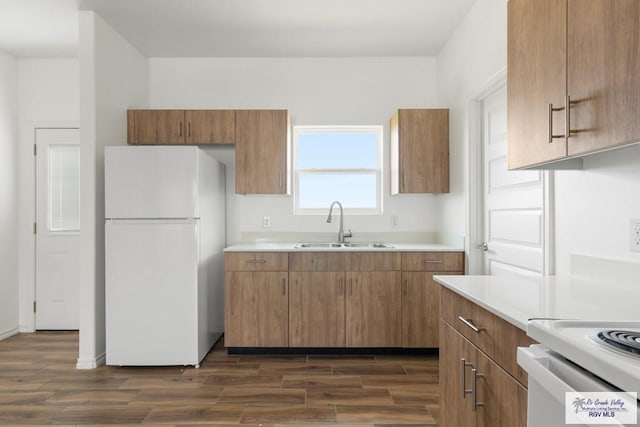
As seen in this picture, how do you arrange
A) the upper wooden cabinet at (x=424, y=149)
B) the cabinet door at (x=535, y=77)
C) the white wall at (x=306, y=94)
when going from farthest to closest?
the white wall at (x=306, y=94), the upper wooden cabinet at (x=424, y=149), the cabinet door at (x=535, y=77)

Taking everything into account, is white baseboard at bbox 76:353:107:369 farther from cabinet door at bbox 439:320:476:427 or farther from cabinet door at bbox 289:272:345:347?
cabinet door at bbox 439:320:476:427

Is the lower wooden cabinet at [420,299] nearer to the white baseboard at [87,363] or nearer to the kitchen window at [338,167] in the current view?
the kitchen window at [338,167]

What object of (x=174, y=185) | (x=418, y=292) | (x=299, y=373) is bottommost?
(x=299, y=373)

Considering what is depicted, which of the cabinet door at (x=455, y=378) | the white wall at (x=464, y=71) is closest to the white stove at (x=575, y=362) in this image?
the cabinet door at (x=455, y=378)

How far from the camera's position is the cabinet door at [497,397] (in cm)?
115

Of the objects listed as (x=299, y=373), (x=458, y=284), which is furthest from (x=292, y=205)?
(x=458, y=284)

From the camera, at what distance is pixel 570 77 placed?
133cm

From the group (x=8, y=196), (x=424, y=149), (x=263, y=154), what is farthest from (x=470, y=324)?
(x=8, y=196)

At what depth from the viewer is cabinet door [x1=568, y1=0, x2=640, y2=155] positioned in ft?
3.48

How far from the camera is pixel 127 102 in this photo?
3.58m

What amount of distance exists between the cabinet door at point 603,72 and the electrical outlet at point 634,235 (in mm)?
417

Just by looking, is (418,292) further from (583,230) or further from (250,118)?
(250,118)

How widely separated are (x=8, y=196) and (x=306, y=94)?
312 cm

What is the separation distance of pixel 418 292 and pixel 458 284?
160 centimetres
